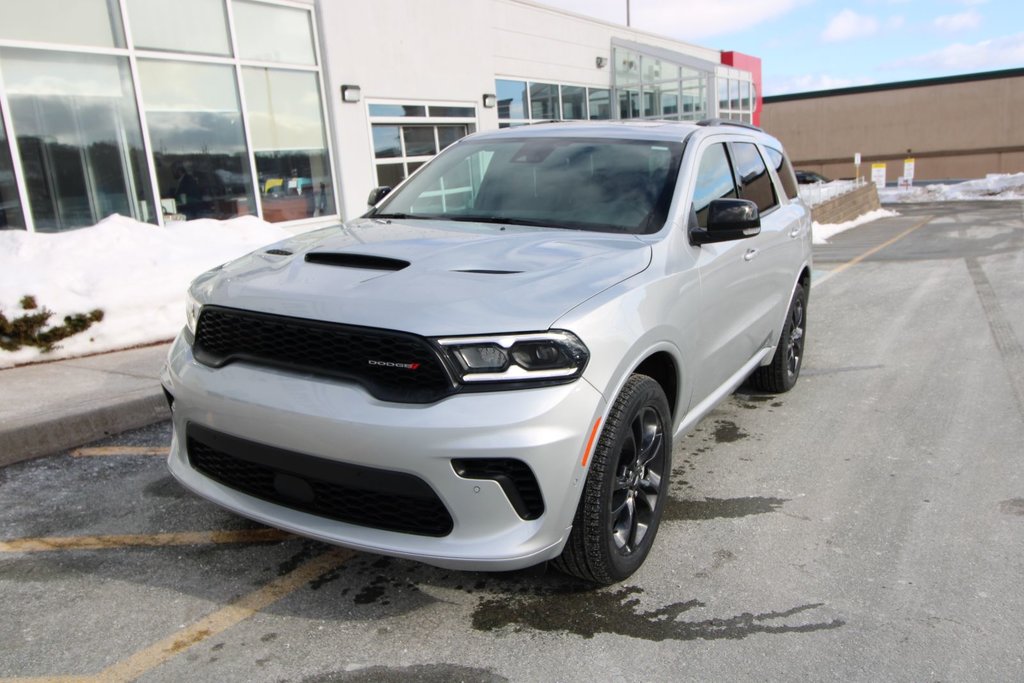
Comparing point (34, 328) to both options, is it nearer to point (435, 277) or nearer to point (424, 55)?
point (435, 277)

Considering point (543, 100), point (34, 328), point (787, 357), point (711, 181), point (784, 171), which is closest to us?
point (711, 181)

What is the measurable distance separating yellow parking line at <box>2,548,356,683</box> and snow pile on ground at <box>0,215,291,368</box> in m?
4.34

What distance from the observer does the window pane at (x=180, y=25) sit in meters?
10.3

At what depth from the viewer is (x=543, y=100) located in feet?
62.6

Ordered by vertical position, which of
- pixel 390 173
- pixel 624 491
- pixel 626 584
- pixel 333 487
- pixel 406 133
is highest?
pixel 406 133

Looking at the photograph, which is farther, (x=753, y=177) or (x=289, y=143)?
(x=289, y=143)

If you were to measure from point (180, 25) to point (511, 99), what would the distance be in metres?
8.42

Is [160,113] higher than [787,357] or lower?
higher

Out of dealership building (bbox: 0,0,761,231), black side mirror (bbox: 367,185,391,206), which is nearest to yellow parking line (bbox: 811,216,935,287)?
dealership building (bbox: 0,0,761,231)

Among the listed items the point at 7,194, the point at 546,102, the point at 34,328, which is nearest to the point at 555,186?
the point at 34,328

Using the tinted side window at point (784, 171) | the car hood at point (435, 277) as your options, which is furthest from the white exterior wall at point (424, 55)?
the car hood at point (435, 277)

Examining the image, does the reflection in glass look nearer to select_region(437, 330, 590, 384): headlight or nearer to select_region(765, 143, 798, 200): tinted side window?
select_region(765, 143, 798, 200): tinted side window

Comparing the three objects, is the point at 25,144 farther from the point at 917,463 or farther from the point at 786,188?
→ the point at 917,463

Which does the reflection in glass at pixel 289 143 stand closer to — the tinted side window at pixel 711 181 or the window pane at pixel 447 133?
the window pane at pixel 447 133
